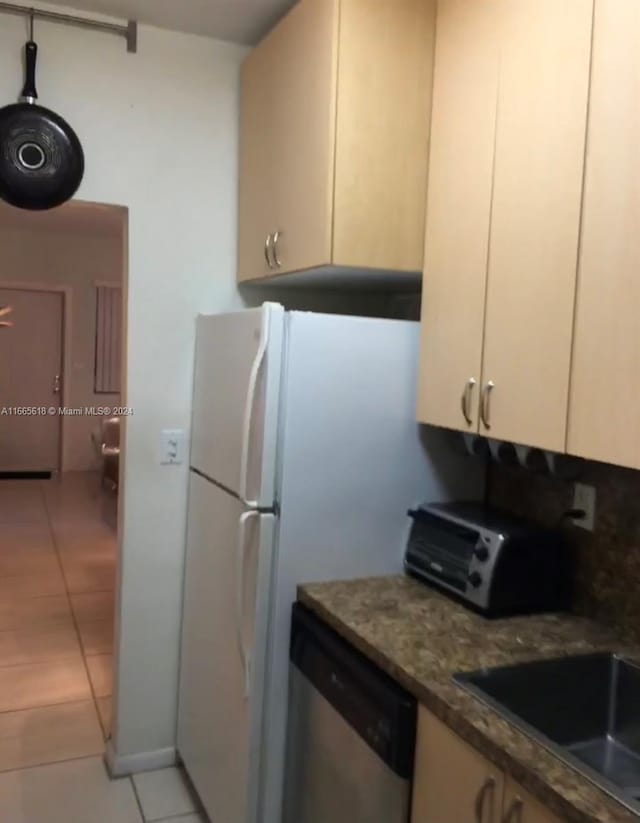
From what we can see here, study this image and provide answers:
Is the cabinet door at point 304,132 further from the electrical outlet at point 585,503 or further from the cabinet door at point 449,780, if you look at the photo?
the cabinet door at point 449,780

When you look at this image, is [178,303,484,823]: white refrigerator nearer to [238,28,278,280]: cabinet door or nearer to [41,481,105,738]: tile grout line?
[238,28,278,280]: cabinet door

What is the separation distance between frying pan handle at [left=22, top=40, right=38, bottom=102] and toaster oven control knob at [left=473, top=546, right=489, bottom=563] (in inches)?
Answer: 73.7

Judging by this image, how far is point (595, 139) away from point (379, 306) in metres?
1.36

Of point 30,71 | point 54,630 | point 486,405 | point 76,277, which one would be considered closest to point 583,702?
point 486,405

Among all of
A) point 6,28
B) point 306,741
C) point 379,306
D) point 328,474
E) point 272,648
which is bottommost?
point 306,741

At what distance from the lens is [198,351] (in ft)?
8.18

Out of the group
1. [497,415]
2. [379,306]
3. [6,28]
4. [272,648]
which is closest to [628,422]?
[497,415]

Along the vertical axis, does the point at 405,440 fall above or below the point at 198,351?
below

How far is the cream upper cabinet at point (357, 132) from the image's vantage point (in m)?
1.88

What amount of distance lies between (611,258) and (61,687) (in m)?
2.88

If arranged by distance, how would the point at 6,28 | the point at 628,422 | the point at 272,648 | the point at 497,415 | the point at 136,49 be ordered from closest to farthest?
the point at 628,422 → the point at 497,415 → the point at 272,648 → the point at 6,28 → the point at 136,49

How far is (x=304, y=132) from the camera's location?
2008mm

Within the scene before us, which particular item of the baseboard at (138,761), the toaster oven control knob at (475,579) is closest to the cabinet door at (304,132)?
the toaster oven control knob at (475,579)

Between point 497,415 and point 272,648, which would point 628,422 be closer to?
point 497,415
